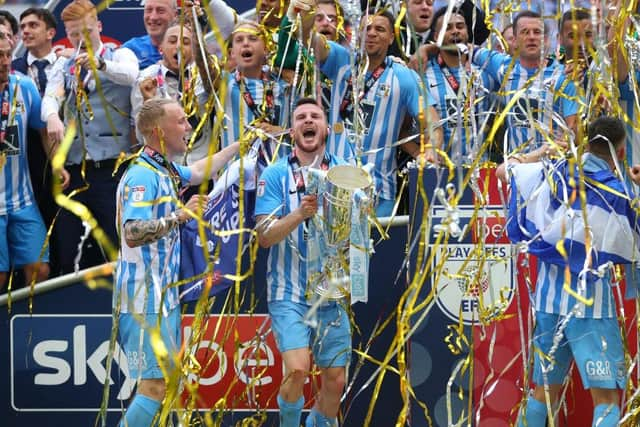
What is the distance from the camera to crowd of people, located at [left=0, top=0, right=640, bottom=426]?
6.02 metres

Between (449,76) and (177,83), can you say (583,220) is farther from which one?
(177,83)

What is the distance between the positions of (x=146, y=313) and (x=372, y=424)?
1.63 meters

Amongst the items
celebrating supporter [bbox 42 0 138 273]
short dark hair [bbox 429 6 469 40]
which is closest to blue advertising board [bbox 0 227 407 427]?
celebrating supporter [bbox 42 0 138 273]

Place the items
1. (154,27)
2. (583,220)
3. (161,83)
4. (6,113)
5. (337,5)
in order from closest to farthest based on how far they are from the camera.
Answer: (583,220) → (6,113) → (161,83) → (337,5) → (154,27)

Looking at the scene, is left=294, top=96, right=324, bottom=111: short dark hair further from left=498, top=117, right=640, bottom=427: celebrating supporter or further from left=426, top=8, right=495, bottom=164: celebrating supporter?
left=498, top=117, right=640, bottom=427: celebrating supporter

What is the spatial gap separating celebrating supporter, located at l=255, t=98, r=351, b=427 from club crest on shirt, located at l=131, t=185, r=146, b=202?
66 cm

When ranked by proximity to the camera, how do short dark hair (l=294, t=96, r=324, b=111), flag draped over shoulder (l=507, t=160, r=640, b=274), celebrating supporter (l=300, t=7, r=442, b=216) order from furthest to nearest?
celebrating supporter (l=300, t=7, r=442, b=216), short dark hair (l=294, t=96, r=324, b=111), flag draped over shoulder (l=507, t=160, r=640, b=274)

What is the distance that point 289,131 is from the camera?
678 centimetres

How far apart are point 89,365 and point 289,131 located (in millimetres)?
1706

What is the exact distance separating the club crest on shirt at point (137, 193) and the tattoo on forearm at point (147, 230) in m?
0.11

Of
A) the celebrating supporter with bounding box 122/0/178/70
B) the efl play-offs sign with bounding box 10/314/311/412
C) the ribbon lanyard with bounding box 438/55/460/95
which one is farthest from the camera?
the celebrating supporter with bounding box 122/0/178/70

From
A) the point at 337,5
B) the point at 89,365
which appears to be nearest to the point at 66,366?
the point at 89,365

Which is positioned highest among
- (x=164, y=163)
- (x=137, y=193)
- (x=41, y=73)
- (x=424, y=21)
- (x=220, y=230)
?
(x=424, y=21)

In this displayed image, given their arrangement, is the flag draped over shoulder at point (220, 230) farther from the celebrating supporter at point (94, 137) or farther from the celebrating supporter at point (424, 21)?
the celebrating supporter at point (424, 21)
